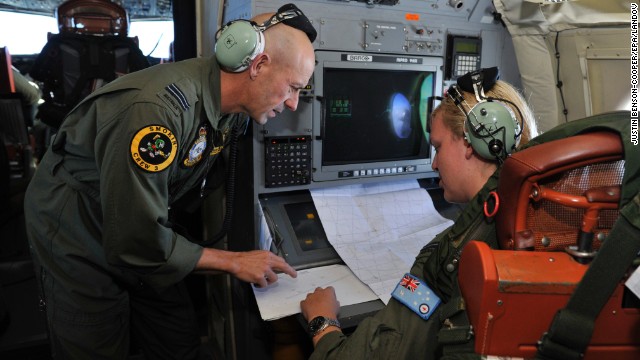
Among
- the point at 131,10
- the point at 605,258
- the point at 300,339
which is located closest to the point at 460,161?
the point at 605,258

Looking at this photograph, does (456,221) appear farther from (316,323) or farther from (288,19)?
(288,19)

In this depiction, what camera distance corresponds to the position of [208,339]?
2.64 meters

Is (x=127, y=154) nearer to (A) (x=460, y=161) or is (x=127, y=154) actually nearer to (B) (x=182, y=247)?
(B) (x=182, y=247)

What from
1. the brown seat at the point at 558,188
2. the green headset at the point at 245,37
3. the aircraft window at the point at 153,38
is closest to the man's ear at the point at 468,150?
the brown seat at the point at 558,188

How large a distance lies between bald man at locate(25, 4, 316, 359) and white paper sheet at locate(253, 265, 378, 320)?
6cm

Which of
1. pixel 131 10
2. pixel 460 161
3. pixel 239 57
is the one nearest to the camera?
pixel 460 161

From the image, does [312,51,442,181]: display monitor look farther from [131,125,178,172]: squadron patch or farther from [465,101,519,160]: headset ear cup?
[465,101,519,160]: headset ear cup

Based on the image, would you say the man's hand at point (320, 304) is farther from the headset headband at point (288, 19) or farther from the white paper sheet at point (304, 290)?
the headset headband at point (288, 19)

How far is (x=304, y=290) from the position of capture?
1391 millimetres

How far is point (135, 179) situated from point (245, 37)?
526mm

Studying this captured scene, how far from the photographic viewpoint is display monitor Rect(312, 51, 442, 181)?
5.48 feet

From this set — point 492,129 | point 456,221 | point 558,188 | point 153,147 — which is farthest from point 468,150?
point 153,147

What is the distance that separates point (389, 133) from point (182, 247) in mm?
981

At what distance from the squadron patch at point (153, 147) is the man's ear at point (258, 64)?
1.15 ft
